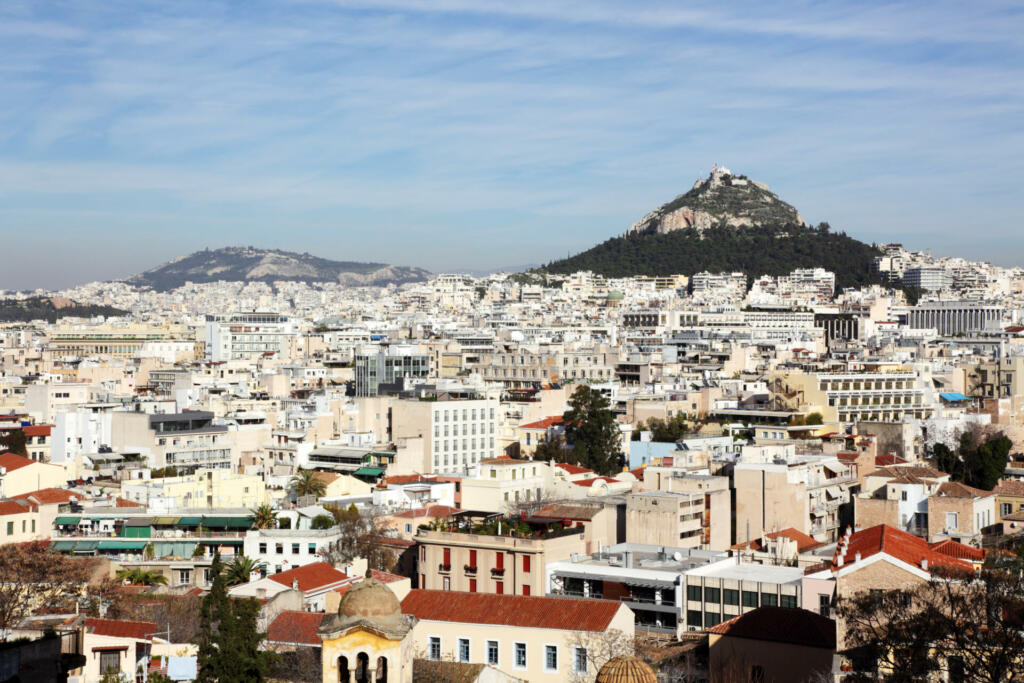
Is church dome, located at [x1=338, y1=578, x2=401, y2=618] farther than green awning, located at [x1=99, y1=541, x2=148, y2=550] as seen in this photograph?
No

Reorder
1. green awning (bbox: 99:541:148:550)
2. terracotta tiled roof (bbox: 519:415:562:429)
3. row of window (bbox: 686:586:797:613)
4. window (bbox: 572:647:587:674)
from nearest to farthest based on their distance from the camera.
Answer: window (bbox: 572:647:587:674)
row of window (bbox: 686:586:797:613)
green awning (bbox: 99:541:148:550)
terracotta tiled roof (bbox: 519:415:562:429)

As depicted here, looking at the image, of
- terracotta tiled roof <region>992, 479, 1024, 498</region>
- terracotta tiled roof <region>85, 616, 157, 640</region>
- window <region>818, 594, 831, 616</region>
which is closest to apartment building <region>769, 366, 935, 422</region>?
terracotta tiled roof <region>992, 479, 1024, 498</region>

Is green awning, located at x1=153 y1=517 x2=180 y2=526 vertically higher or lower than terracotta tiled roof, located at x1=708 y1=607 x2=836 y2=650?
lower

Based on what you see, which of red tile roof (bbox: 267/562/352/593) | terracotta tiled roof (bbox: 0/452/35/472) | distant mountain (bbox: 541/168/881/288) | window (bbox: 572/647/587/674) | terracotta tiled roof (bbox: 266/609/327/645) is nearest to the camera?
terracotta tiled roof (bbox: 266/609/327/645)

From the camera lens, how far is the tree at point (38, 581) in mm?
28938

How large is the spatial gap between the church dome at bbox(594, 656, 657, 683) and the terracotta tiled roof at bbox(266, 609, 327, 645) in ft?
30.0

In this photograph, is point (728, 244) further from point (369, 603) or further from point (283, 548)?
point (369, 603)

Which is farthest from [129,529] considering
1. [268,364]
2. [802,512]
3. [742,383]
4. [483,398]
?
[268,364]

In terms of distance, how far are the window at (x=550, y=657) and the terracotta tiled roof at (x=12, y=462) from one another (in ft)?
83.4

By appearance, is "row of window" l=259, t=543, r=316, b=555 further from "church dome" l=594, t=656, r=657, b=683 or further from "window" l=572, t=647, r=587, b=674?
"church dome" l=594, t=656, r=657, b=683

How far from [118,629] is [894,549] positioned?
1385 cm

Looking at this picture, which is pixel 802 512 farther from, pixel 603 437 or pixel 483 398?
pixel 483 398

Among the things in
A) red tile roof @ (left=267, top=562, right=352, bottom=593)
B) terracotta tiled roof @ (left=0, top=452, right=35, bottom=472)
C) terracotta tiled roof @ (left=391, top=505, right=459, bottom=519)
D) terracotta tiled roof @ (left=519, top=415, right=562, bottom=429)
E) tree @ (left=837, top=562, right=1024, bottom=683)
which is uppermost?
tree @ (left=837, top=562, right=1024, bottom=683)

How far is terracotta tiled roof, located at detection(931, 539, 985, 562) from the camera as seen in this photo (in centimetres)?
3083
